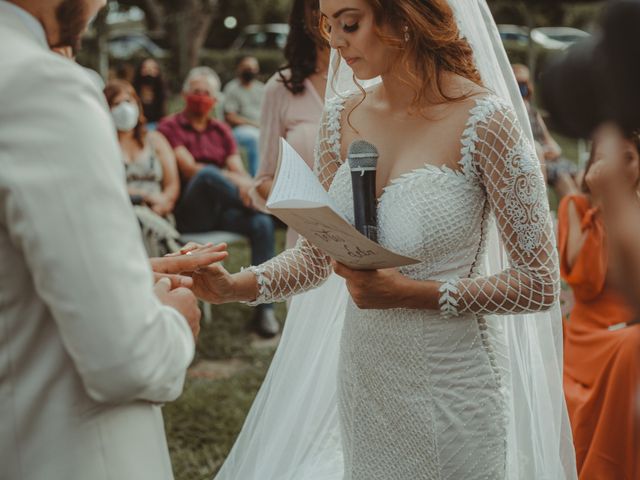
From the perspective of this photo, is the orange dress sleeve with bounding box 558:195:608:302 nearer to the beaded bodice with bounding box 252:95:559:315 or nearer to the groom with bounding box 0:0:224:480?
the beaded bodice with bounding box 252:95:559:315

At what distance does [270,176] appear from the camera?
4176 millimetres

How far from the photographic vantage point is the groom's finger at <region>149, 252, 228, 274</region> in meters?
2.06

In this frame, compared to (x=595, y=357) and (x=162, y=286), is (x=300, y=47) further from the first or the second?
(x=162, y=286)

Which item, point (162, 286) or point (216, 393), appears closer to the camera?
point (162, 286)

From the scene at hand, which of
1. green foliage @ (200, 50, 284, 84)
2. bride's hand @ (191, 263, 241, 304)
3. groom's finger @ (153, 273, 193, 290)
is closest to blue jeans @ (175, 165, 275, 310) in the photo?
bride's hand @ (191, 263, 241, 304)

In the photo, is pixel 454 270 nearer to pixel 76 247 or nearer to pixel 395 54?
pixel 395 54

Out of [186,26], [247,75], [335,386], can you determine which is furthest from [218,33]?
[335,386]

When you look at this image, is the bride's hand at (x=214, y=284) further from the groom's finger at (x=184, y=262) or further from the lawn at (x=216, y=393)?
the lawn at (x=216, y=393)

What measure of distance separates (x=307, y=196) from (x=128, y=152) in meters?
5.08

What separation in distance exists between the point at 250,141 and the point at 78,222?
30.2 feet

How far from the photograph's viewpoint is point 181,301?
5.21 ft

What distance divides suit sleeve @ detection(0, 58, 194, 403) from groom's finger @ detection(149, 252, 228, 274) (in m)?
0.76

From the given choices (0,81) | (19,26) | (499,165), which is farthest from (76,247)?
(499,165)

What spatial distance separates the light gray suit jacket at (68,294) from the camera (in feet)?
3.97
